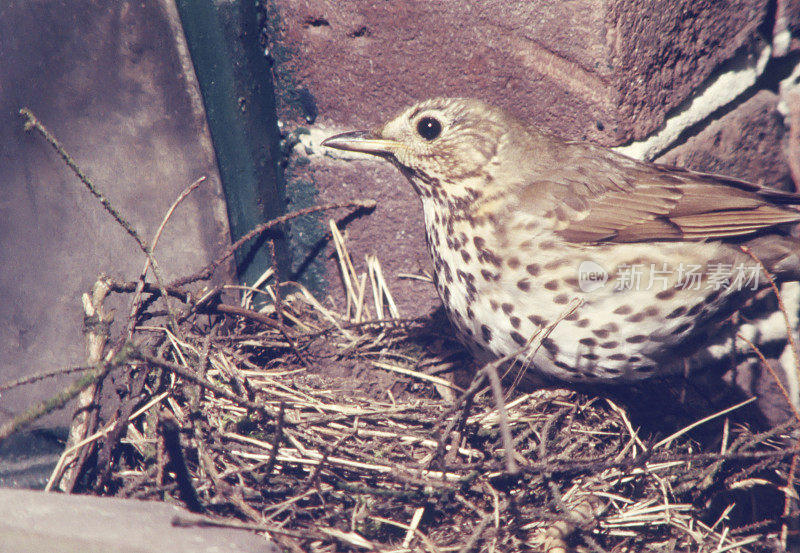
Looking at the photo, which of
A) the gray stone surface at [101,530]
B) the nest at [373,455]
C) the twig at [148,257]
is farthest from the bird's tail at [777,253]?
the twig at [148,257]

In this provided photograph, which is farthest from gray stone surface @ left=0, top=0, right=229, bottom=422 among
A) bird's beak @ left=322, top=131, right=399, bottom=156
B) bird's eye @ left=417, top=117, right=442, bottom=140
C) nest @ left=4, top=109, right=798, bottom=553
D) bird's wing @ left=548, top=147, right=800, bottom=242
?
bird's wing @ left=548, top=147, right=800, bottom=242

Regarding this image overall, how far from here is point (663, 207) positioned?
1.73 m

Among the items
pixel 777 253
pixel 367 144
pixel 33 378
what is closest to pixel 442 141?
pixel 367 144

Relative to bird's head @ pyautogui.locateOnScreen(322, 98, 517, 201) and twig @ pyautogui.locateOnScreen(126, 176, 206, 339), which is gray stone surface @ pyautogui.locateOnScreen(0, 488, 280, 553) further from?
bird's head @ pyautogui.locateOnScreen(322, 98, 517, 201)

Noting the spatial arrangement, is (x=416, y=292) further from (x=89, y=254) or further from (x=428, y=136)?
(x=89, y=254)

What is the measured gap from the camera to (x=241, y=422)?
1641 millimetres

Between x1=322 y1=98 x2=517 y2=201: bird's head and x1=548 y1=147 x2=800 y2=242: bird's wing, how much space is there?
271 millimetres

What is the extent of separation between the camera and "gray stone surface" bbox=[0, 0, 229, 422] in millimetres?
1660

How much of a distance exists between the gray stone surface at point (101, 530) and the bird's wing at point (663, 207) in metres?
1.10

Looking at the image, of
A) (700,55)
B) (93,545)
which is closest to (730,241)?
(700,55)

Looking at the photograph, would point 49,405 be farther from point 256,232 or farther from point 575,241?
point 575,241

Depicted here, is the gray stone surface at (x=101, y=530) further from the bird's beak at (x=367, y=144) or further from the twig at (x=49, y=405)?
the bird's beak at (x=367, y=144)

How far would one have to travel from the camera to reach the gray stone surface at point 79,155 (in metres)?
1.66

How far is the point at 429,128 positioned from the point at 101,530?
125 centimetres
